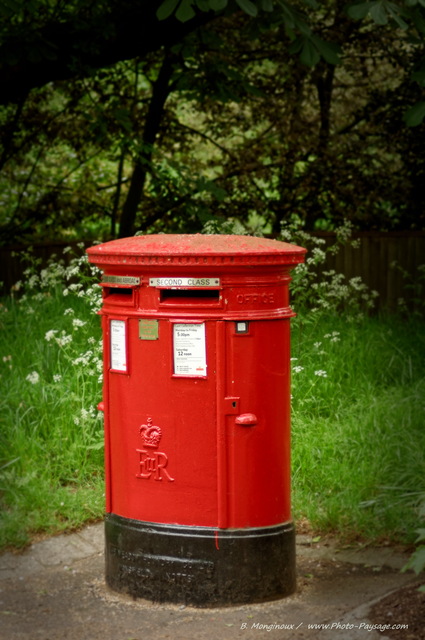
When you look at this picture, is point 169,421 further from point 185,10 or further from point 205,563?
point 185,10

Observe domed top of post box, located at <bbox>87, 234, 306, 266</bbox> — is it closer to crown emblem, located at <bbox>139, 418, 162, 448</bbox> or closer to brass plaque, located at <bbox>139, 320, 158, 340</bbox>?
brass plaque, located at <bbox>139, 320, 158, 340</bbox>

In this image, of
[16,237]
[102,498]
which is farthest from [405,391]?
[16,237]

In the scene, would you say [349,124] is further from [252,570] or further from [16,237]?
[252,570]

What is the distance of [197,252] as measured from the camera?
148 inches

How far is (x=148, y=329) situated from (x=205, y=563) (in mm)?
1018

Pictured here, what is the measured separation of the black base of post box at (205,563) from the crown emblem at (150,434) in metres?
0.36

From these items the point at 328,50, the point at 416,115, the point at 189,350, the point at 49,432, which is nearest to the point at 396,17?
the point at 416,115

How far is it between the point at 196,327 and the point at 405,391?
2633 millimetres

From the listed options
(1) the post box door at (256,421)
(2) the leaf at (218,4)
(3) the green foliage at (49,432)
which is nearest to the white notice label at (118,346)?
(1) the post box door at (256,421)

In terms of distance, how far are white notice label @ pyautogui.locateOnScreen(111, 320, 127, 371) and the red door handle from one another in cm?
55

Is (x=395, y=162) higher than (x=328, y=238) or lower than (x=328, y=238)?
higher

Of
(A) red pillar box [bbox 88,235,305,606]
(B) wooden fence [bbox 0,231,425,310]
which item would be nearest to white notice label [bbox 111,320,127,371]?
(A) red pillar box [bbox 88,235,305,606]

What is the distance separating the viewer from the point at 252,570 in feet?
13.0

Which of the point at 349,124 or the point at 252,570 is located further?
the point at 349,124
